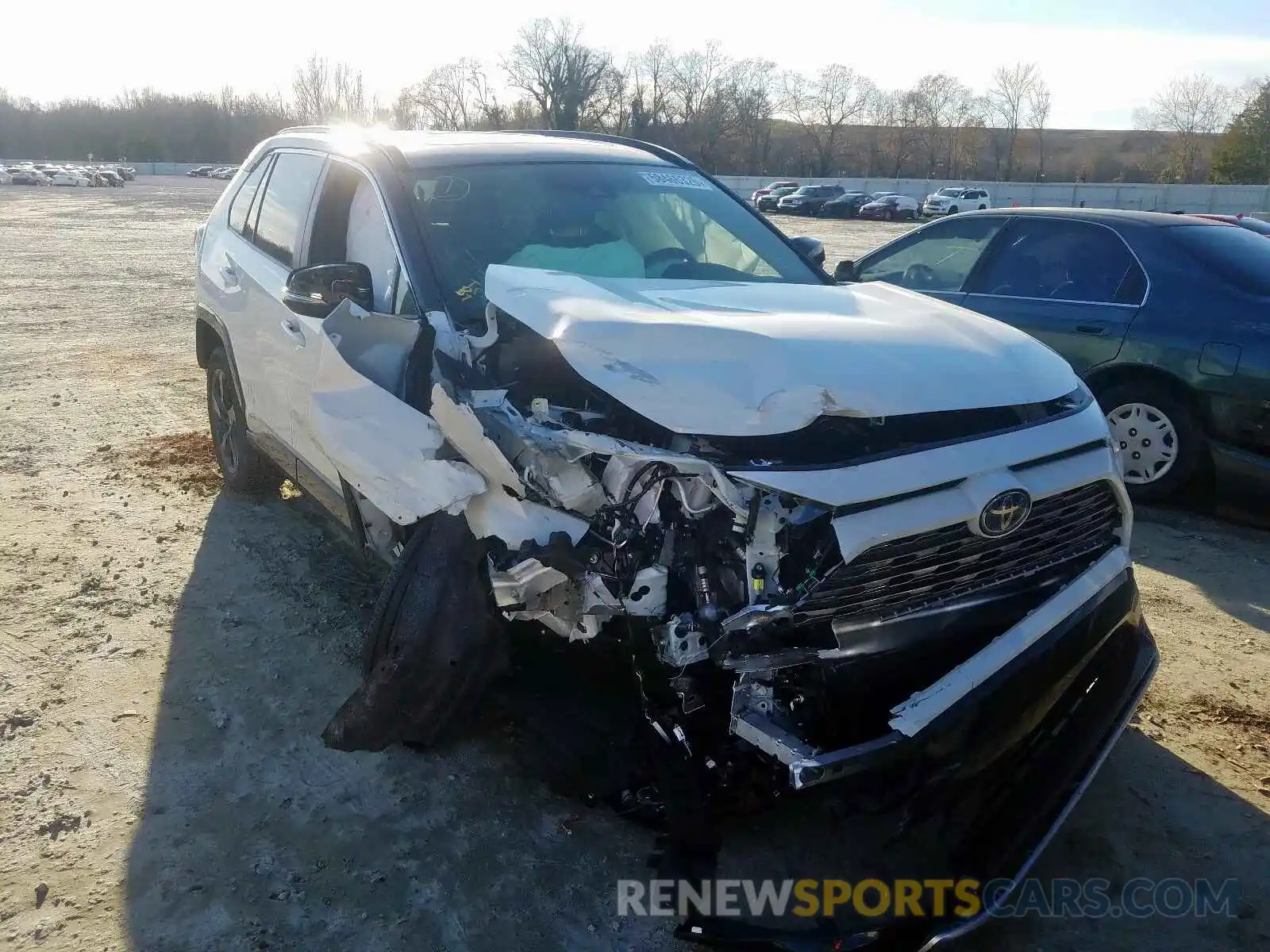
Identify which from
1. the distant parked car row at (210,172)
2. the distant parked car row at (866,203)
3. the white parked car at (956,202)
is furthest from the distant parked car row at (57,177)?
the white parked car at (956,202)

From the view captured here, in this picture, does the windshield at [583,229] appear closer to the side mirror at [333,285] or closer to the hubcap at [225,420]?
the side mirror at [333,285]

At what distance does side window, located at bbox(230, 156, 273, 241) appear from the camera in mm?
4934

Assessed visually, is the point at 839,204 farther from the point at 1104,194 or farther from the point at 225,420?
the point at 225,420

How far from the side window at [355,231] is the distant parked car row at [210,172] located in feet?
238

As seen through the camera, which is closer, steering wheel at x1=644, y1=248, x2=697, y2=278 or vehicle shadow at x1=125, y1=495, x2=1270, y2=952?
vehicle shadow at x1=125, y1=495, x2=1270, y2=952

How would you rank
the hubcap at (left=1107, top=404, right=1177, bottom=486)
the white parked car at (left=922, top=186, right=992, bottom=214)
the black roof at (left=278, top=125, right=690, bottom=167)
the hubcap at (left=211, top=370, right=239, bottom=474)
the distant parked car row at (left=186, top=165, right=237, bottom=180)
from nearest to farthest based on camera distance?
1. the black roof at (left=278, top=125, right=690, bottom=167)
2. the hubcap at (left=211, top=370, right=239, bottom=474)
3. the hubcap at (left=1107, top=404, right=1177, bottom=486)
4. the white parked car at (left=922, top=186, right=992, bottom=214)
5. the distant parked car row at (left=186, top=165, right=237, bottom=180)

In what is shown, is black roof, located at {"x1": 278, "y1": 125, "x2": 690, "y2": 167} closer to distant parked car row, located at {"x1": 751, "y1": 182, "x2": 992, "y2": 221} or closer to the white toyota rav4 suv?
the white toyota rav4 suv

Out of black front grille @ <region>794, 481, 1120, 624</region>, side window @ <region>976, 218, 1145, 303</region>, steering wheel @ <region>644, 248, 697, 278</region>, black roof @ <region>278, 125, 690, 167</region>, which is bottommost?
black front grille @ <region>794, 481, 1120, 624</region>

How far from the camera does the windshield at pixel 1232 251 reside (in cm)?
521

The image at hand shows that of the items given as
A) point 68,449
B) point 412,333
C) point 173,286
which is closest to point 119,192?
point 173,286

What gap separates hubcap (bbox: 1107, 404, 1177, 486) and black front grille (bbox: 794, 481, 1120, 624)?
121 inches

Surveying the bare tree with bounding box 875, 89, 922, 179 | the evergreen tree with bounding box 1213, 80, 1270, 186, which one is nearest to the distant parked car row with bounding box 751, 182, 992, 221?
the evergreen tree with bounding box 1213, 80, 1270, 186

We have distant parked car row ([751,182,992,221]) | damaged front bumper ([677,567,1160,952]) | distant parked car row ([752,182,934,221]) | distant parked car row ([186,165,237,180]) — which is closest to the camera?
damaged front bumper ([677,567,1160,952])

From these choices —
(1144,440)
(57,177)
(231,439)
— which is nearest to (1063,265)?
(1144,440)
